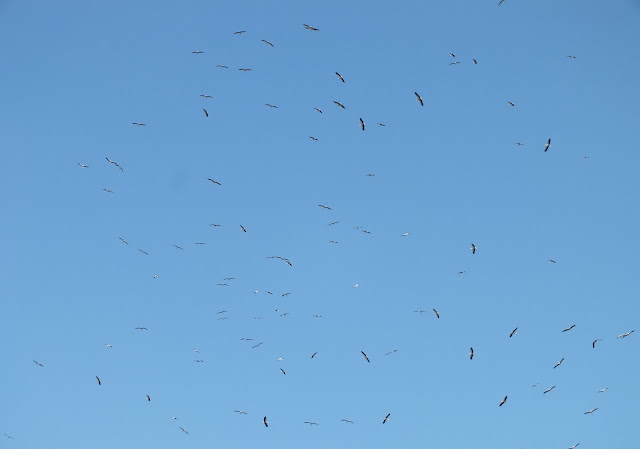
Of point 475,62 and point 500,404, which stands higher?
point 475,62

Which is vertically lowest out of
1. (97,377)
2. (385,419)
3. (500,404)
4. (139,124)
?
(97,377)

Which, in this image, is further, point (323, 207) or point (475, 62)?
point (323, 207)

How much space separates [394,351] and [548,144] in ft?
32.6

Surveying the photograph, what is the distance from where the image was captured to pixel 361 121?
869 inches

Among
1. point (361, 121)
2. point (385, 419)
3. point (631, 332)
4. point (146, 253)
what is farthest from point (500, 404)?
point (146, 253)

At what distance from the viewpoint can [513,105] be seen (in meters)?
25.5

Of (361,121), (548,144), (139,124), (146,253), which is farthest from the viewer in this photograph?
(146,253)

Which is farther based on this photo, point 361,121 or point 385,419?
point 385,419

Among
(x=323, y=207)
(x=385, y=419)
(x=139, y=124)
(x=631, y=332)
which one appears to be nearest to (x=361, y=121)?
(x=323, y=207)

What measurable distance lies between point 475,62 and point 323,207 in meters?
8.18

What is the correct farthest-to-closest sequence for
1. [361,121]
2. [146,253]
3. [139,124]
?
[146,253]
[139,124]
[361,121]

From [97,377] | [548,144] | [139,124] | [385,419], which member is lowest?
[97,377]

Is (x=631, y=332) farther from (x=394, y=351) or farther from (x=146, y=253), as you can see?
(x=146, y=253)

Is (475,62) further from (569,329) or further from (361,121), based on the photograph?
(569,329)
